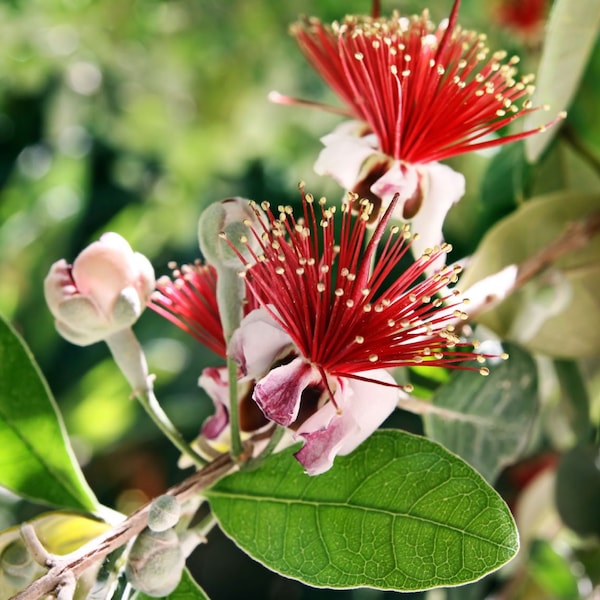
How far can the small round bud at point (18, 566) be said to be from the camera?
52 cm

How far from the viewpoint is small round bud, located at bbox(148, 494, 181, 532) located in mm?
502

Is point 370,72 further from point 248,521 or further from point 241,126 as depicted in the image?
point 241,126

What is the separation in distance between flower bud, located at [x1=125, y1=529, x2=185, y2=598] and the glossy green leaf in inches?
14.2

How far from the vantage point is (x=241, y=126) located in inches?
84.5

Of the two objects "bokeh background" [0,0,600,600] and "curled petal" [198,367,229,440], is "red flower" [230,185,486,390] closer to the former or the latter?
"curled petal" [198,367,229,440]

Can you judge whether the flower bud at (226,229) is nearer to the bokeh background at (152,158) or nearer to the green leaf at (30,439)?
the green leaf at (30,439)

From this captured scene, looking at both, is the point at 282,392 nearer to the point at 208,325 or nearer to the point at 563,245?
the point at 208,325

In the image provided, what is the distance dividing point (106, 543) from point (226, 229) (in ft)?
0.68

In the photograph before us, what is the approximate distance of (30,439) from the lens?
619 mm

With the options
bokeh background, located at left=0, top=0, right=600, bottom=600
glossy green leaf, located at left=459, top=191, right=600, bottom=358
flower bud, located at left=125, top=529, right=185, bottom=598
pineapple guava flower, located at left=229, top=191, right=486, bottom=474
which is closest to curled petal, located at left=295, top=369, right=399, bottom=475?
pineapple guava flower, located at left=229, top=191, right=486, bottom=474

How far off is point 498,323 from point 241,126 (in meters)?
1.47

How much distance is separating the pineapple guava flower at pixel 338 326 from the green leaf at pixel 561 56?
10.1 inches

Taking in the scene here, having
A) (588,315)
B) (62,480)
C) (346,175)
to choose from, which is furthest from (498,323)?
(62,480)

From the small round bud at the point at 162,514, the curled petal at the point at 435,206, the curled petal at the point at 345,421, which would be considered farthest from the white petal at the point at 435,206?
Answer: the small round bud at the point at 162,514
